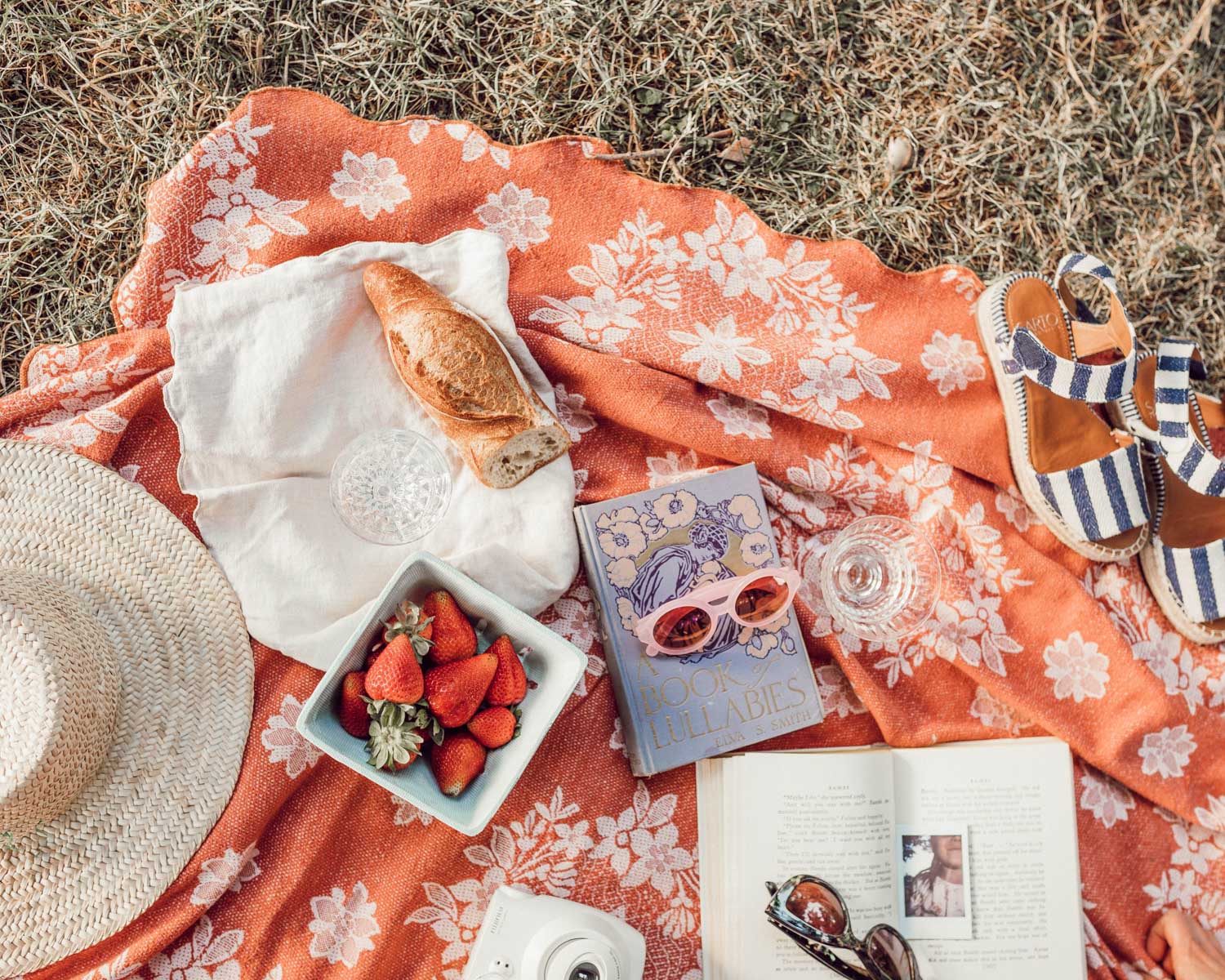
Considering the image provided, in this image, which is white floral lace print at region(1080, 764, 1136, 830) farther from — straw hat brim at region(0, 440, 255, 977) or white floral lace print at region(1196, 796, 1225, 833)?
straw hat brim at region(0, 440, 255, 977)

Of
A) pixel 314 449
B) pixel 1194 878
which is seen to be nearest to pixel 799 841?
pixel 1194 878

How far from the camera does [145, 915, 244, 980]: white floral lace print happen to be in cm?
117

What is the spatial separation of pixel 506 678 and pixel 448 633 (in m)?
0.09

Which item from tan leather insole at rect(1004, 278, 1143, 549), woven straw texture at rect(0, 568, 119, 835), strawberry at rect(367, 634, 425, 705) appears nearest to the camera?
woven straw texture at rect(0, 568, 119, 835)

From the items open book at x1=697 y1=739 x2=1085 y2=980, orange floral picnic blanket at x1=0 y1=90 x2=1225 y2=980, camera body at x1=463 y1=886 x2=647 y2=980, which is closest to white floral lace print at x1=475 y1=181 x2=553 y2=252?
orange floral picnic blanket at x1=0 y1=90 x2=1225 y2=980

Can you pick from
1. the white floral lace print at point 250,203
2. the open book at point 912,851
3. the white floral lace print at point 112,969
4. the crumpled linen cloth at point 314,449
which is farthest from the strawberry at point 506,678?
the white floral lace print at point 250,203

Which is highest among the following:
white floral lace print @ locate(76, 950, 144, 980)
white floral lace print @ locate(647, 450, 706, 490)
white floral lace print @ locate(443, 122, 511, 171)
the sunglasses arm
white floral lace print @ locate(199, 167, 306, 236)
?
white floral lace print @ locate(443, 122, 511, 171)

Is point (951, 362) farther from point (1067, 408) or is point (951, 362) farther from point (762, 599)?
point (762, 599)

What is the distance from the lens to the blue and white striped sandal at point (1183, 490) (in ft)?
4.55

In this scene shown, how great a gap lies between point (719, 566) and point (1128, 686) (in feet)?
2.10

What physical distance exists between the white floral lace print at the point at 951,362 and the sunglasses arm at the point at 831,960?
815 millimetres

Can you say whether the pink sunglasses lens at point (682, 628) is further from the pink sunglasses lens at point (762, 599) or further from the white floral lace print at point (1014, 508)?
the white floral lace print at point (1014, 508)

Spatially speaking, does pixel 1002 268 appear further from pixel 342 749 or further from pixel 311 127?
pixel 342 749

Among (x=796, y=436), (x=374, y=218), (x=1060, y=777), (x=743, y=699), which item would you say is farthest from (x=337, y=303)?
(x=1060, y=777)
